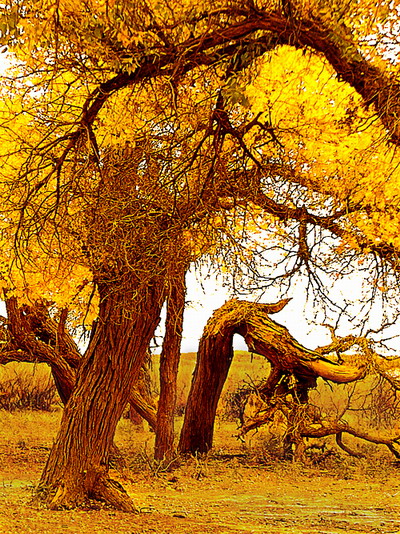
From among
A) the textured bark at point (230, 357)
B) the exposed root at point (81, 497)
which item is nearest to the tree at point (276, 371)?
the textured bark at point (230, 357)

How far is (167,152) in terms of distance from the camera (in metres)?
6.70

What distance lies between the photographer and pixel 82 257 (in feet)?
25.9

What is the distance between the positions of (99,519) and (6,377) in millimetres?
14047

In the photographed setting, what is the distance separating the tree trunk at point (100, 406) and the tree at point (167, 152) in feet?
0.06

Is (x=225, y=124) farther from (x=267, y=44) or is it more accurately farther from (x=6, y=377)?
(x=6, y=377)

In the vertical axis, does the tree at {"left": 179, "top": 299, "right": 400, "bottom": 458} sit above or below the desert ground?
above

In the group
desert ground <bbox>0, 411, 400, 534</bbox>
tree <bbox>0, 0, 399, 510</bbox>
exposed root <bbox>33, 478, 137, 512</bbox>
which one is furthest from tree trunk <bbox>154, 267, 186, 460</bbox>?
exposed root <bbox>33, 478, 137, 512</bbox>

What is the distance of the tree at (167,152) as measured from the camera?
14.4 feet

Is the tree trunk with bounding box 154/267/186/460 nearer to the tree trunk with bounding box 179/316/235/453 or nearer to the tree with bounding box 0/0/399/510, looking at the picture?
the tree trunk with bounding box 179/316/235/453

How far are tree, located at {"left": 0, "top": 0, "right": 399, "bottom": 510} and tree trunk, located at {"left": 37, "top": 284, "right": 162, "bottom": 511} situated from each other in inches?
0.7

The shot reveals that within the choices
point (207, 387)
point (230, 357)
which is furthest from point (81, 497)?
point (230, 357)

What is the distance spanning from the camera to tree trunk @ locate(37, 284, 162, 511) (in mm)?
7430

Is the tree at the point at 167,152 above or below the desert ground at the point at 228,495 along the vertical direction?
above

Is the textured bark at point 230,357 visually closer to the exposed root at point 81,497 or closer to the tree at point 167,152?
the tree at point 167,152
